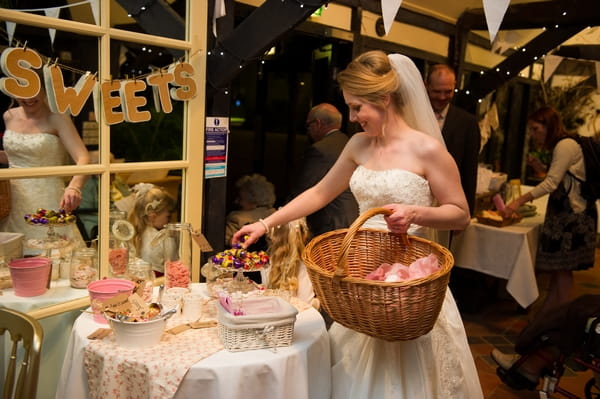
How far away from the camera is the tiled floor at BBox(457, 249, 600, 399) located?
344 cm

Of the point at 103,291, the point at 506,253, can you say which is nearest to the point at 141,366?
the point at 103,291

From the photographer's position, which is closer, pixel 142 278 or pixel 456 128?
pixel 142 278

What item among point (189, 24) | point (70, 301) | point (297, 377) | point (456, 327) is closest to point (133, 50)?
point (189, 24)

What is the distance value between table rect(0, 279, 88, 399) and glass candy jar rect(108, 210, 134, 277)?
0.17m

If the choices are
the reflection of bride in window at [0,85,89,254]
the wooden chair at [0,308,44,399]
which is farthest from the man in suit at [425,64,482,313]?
the wooden chair at [0,308,44,399]

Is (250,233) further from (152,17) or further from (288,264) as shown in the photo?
(152,17)

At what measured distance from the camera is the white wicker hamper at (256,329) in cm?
184

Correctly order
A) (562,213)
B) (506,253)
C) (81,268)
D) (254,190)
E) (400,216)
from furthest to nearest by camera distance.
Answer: (506,253) → (562,213) → (254,190) → (81,268) → (400,216)

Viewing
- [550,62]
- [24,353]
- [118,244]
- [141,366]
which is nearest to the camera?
[24,353]

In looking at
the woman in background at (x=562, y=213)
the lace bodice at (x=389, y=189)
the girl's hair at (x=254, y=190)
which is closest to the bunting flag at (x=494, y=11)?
the lace bodice at (x=389, y=189)

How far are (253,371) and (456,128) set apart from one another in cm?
273

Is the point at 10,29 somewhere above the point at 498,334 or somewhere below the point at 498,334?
above

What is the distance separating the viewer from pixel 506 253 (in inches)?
169

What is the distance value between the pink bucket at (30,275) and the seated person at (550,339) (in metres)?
2.34
